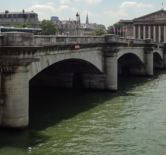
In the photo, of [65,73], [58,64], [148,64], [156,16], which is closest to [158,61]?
[148,64]

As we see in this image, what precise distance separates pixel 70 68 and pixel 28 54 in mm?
23871

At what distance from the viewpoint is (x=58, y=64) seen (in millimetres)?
50594

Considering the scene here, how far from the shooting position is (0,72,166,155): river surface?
25547 mm

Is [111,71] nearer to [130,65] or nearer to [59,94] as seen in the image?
[59,94]

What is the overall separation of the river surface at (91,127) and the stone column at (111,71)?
10.3ft

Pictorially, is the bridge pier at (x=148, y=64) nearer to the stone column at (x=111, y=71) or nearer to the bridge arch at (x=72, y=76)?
the stone column at (x=111, y=71)

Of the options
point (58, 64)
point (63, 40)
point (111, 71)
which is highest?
point (63, 40)

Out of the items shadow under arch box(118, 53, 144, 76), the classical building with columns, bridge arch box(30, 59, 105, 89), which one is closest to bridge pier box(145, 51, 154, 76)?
shadow under arch box(118, 53, 144, 76)

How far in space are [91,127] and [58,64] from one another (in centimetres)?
2014

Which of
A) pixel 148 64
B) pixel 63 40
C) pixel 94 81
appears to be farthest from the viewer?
pixel 148 64

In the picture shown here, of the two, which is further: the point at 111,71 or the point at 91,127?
the point at 111,71

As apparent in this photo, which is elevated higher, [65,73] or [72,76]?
[65,73]

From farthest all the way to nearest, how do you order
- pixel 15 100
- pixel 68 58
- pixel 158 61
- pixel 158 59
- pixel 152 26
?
pixel 152 26, pixel 158 61, pixel 158 59, pixel 68 58, pixel 15 100

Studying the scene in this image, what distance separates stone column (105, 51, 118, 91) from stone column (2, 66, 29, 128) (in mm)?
23307
